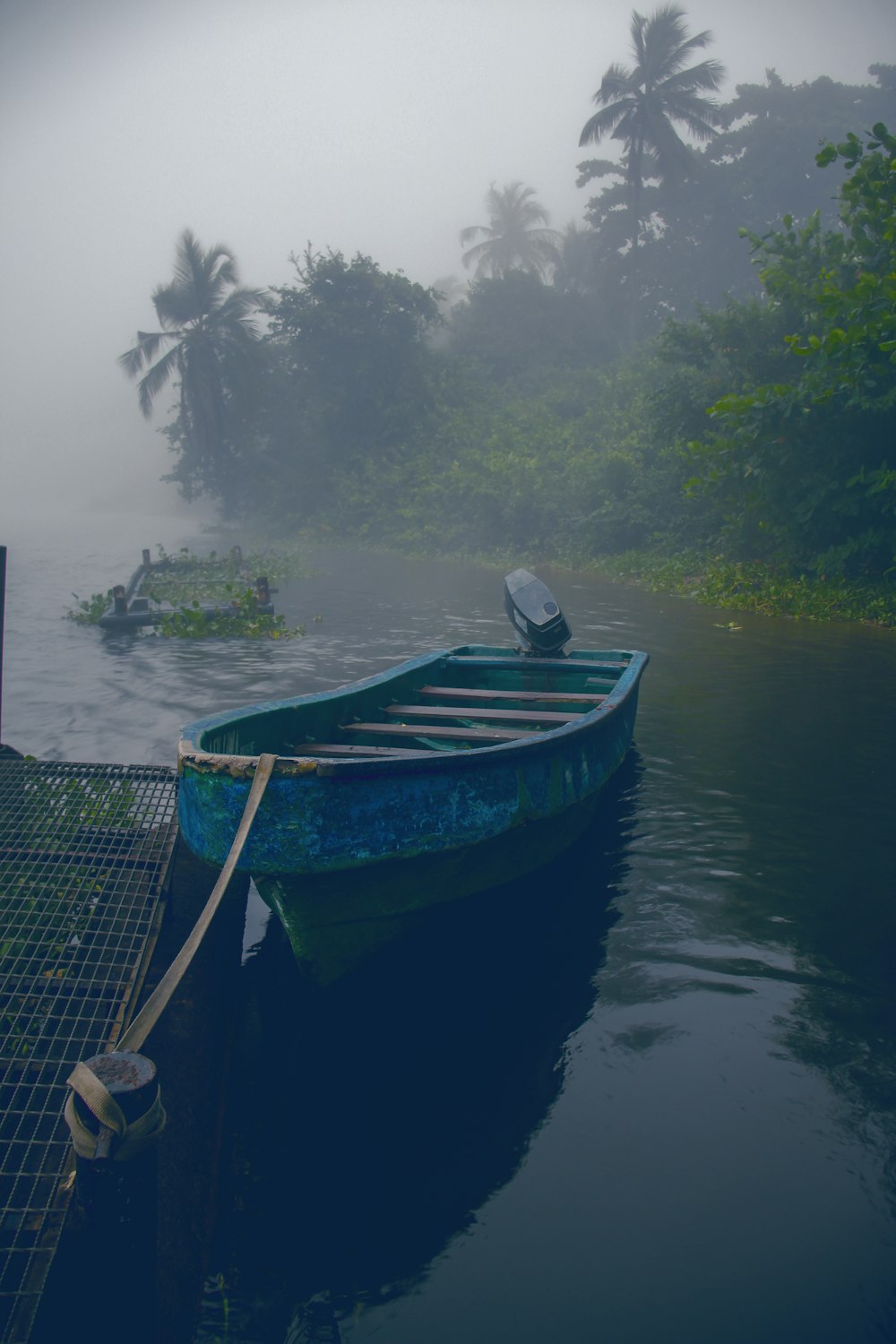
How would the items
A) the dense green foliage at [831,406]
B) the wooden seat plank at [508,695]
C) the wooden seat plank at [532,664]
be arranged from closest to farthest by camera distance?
the wooden seat plank at [508,695], the wooden seat plank at [532,664], the dense green foliage at [831,406]

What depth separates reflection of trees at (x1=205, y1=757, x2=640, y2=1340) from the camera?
2582mm

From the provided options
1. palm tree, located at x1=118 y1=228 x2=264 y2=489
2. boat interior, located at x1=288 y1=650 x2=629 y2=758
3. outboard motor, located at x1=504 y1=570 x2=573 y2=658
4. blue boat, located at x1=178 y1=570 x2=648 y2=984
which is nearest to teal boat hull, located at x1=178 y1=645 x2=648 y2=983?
blue boat, located at x1=178 y1=570 x2=648 y2=984

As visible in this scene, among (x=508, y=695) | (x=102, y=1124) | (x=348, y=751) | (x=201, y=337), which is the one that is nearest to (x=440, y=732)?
(x=348, y=751)

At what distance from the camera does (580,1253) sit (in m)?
2.54

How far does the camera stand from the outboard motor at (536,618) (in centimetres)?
732

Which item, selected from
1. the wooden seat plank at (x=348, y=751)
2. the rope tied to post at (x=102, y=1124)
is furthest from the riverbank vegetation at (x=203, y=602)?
the rope tied to post at (x=102, y=1124)

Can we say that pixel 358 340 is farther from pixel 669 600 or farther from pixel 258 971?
pixel 258 971

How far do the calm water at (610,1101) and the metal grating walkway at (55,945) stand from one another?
542 millimetres

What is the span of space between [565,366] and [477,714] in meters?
33.5

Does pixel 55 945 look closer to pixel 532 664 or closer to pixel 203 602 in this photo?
pixel 532 664

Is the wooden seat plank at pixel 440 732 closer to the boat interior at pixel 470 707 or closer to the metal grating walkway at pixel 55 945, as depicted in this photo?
the boat interior at pixel 470 707

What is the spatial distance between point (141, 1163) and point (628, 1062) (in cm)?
199

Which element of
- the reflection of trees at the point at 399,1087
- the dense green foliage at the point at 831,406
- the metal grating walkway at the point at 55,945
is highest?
the dense green foliage at the point at 831,406

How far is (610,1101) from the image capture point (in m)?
3.16
